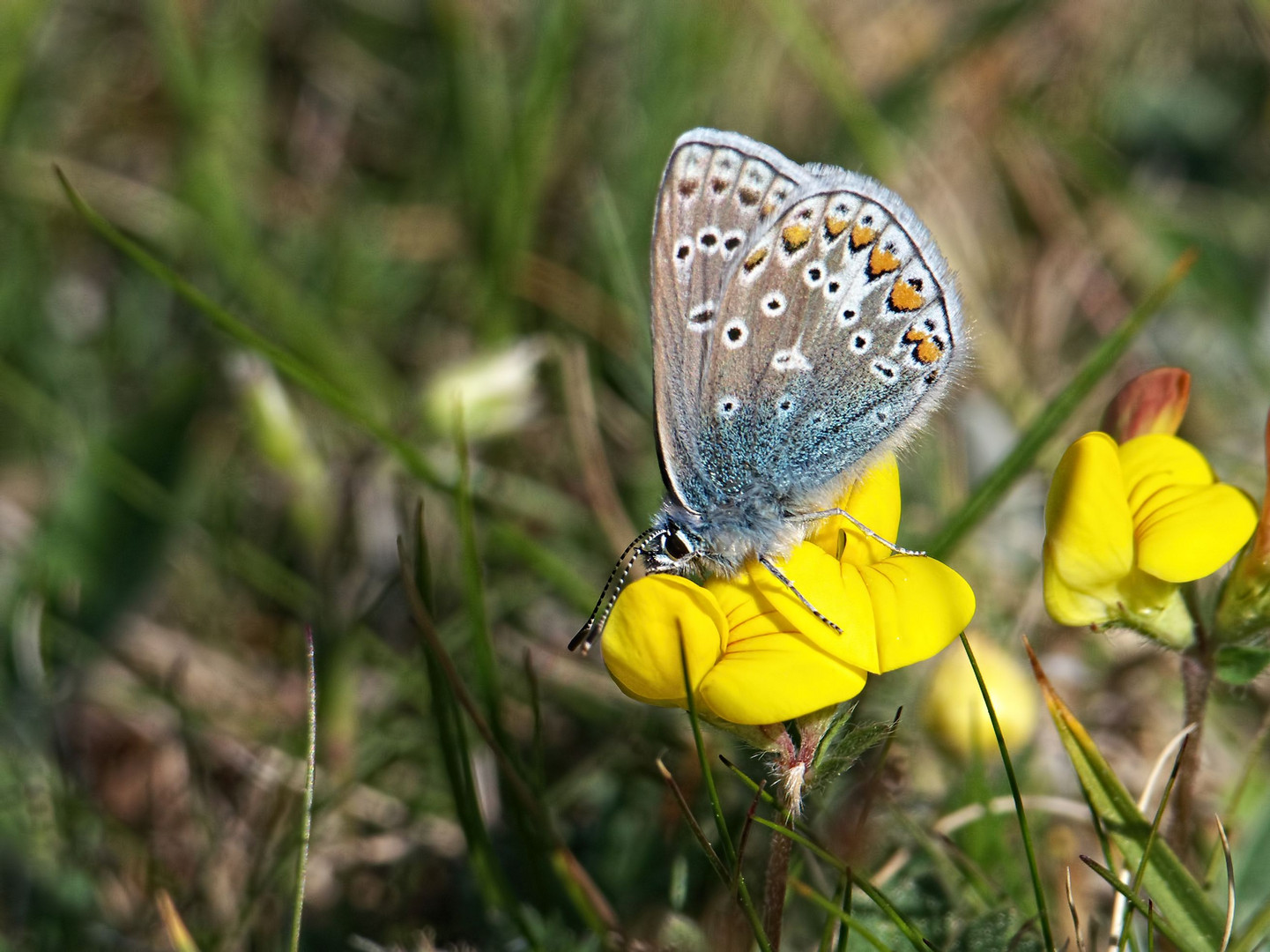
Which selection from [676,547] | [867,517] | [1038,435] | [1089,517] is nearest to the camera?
[1089,517]

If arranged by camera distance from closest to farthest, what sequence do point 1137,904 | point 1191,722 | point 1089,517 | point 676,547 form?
point 1137,904
point 1089,517
point 1191,722
point 676,547

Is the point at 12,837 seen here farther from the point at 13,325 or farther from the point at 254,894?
the point at 13,325

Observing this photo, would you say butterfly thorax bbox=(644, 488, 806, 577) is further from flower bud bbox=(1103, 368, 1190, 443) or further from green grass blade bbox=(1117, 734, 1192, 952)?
green grass blade bbox=(1117, 734, 1192, 952)

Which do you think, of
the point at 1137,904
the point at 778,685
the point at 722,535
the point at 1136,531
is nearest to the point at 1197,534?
the point at 1136,531

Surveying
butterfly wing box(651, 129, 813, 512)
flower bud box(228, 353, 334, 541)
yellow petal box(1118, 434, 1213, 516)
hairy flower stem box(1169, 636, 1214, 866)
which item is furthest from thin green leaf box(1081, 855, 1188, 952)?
flower bud box(228, 353, 334, 541)

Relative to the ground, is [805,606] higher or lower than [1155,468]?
lower

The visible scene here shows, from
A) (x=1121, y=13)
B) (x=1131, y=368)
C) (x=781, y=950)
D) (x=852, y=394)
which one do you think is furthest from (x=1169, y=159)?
(x=781, y=950)

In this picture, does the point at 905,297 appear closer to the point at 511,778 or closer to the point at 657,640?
the point at 657,640
